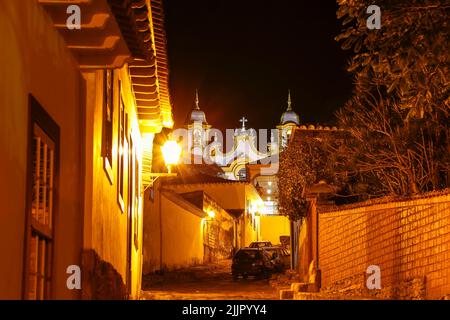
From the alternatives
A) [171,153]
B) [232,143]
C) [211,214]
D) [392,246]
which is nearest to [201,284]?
[171,153]

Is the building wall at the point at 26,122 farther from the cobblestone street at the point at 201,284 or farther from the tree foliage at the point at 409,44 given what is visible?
the cobblestone street at the point at 201,284

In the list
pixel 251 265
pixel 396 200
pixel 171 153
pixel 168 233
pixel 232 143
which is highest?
pixel 232 143

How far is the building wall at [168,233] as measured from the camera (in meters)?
26.8

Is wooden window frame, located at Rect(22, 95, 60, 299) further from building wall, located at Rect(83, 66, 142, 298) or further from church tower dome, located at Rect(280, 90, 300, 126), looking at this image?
church tower dome, located at Rect(280, 90, 300, 126)

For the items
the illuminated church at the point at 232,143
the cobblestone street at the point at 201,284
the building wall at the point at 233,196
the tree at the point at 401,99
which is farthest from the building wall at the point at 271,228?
the tree at the point at 401,99

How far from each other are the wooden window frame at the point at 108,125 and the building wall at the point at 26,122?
1487mm

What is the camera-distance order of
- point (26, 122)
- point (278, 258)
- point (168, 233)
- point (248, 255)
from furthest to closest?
point (278, 258), point (168, 233), point (248, 255), point (26, 122)

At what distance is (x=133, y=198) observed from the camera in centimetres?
1581

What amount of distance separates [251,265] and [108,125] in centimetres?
1815

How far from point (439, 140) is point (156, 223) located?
45.3 ft

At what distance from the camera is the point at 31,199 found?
19.2ft

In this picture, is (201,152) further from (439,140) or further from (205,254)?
(439,140)

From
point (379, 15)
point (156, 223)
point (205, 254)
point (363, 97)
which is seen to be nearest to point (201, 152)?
point (205, 254)

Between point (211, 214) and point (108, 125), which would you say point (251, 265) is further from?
point (108, 125)
